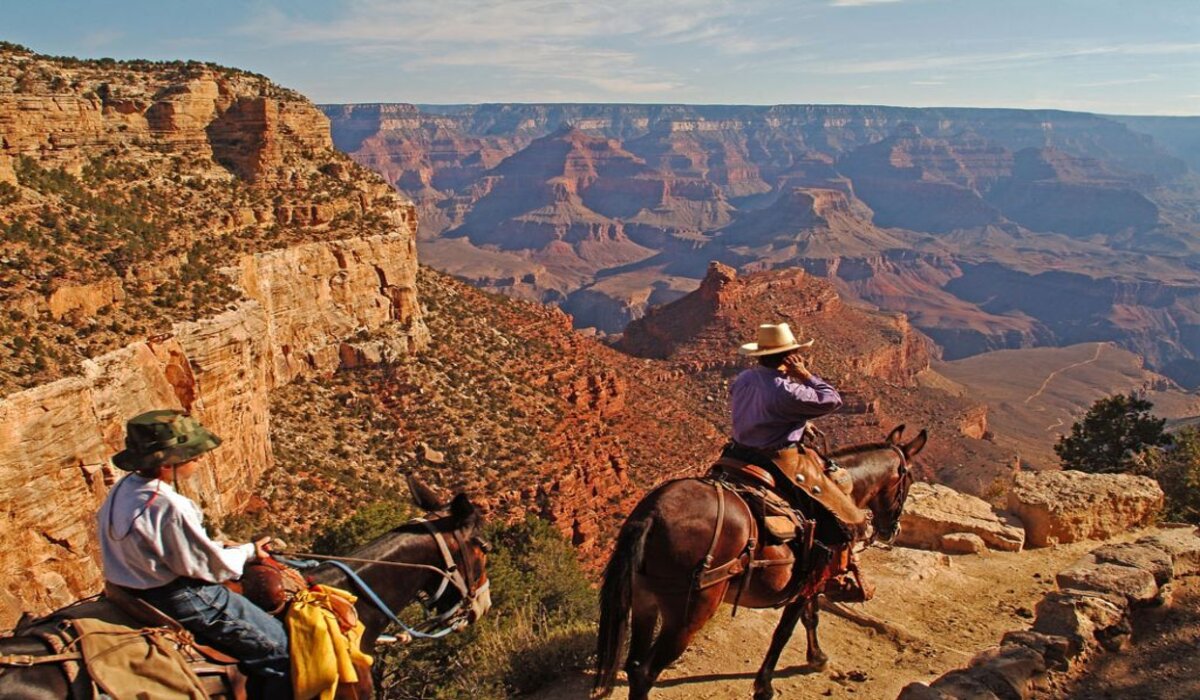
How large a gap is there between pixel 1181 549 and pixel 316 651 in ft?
34.5

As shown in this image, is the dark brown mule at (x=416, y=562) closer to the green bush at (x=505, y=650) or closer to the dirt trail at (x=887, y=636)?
the green bush at (x=505, y=650)

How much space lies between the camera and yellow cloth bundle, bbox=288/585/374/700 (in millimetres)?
5715

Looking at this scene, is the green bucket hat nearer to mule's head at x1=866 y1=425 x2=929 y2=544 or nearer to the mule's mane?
the mule's mane

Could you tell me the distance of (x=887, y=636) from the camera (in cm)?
1027

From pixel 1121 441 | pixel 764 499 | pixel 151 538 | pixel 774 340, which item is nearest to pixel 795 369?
pixel 774 340

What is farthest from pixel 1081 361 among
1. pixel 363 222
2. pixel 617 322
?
pixel 363 222

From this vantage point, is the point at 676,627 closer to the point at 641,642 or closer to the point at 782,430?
the point at 641,642

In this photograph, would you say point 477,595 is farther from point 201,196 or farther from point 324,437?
point 201,196

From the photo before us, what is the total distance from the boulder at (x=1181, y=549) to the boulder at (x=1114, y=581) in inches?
33.4

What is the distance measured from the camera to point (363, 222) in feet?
105

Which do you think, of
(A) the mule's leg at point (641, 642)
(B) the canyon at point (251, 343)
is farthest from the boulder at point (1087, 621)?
(B) the canyon at point (251, 343)

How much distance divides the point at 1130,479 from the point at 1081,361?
134 meters

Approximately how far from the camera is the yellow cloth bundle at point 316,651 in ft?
18.7

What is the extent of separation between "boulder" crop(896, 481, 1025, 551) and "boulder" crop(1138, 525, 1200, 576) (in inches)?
121
